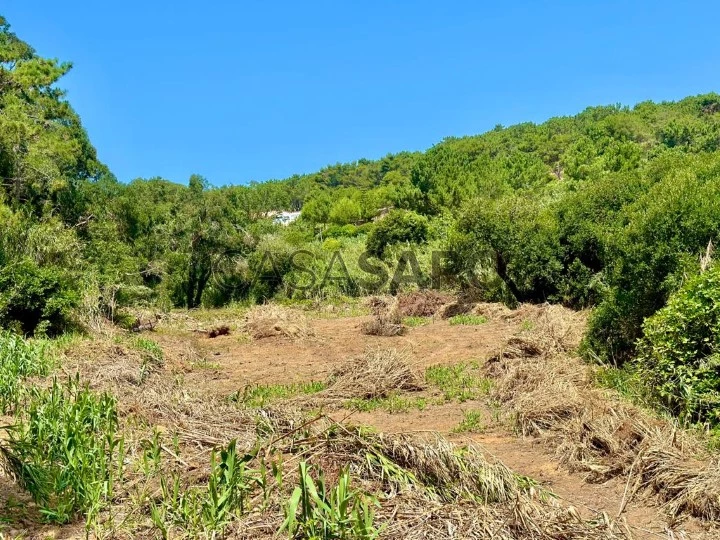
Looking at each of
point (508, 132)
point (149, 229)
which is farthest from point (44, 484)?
point (508, 132)

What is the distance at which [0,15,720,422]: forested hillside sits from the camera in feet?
31.5

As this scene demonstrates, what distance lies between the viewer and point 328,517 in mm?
3688

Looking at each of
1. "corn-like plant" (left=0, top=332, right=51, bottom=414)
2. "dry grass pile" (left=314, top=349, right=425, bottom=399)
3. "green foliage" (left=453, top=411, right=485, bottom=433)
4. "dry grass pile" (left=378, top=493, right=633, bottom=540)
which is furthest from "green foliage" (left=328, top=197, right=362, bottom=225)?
"dry grass pile" (left=378, top=493, right=633, bottom=540)

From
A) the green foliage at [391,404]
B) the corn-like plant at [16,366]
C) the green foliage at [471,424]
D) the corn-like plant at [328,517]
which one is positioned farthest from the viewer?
the green foliage at [391,404]

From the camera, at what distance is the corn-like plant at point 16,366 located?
266 inches

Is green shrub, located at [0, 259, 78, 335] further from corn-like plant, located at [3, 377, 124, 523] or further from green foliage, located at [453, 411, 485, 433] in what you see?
green foliage, located at [453, 411, 485, 433]

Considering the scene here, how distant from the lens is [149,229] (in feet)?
88.7

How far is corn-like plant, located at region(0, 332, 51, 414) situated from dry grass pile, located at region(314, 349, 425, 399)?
405 centimetres

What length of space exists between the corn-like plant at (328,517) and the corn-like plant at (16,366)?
451cm

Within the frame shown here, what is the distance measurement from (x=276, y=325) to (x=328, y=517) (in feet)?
41.1

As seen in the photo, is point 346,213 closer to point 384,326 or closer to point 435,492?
point 384,326

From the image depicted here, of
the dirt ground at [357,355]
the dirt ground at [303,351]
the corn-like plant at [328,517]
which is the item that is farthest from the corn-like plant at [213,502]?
the dirt ground at [303,351]

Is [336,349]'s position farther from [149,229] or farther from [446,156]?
[446,156]

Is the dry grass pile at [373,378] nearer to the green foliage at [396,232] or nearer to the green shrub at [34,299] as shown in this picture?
the green shrub at [34,299]
